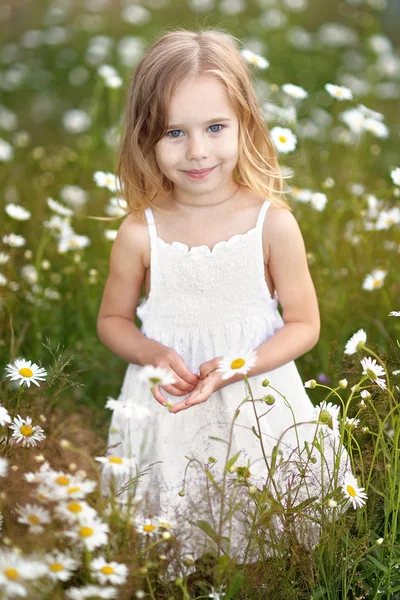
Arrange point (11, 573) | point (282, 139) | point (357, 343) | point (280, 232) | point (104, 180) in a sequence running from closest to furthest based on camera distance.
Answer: point (11, 573)
point (357, 343)
point (280, 232)
point (282, 139)
point (104, 180)

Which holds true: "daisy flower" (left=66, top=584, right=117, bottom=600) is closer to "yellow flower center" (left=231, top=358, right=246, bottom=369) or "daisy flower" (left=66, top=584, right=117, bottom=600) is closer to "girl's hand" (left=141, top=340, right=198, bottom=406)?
"yellow flower center" (left=231, top=358, right=246, bottom=369)

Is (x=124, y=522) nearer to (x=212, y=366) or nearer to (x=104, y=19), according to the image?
(x=212, y=366)

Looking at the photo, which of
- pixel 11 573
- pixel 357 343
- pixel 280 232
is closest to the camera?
pixel 11 573

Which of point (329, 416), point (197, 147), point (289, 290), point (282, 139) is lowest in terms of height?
point (329, 416)

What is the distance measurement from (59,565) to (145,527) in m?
0.22

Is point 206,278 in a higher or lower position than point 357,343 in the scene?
higher

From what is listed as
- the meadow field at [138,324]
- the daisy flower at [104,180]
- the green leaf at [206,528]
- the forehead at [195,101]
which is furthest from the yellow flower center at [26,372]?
the daisy flower at [104,180]

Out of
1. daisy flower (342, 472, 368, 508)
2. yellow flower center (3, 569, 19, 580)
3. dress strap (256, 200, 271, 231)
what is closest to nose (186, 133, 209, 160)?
dress strap (256, 200, 271, 231)

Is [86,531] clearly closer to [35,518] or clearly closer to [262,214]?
[35,518]

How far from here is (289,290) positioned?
180cm

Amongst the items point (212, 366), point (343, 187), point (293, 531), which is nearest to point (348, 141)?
point (343, 187)

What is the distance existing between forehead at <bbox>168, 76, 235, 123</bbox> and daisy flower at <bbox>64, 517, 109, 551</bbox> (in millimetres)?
813

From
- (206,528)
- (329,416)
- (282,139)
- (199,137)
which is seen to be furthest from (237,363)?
(282,139)

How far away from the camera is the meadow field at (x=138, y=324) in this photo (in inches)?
51.8
